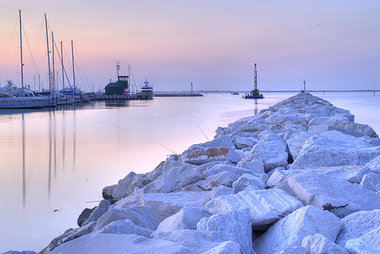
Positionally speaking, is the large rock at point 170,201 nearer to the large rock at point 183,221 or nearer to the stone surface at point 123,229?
the large rock at point 183,221

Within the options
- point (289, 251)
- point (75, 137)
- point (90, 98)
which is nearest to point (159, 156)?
point (75, 137)

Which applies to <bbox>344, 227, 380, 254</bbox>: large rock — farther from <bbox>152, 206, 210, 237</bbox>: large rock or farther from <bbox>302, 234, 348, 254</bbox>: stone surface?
<bbox>152, 206, 210, 237</bbox>: large rock

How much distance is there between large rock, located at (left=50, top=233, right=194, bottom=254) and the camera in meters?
2.15

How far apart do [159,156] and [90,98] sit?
5677cm

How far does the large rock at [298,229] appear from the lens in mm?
2262

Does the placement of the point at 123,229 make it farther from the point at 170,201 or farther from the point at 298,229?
the point at 298,229

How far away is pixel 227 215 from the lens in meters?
2.42

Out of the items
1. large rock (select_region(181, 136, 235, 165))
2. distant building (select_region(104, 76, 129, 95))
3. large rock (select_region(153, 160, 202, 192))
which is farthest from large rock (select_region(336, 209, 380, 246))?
distant building (select_region(104, 76, 129, 95))

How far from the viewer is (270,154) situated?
487 cm

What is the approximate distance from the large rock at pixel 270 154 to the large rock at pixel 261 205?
5.37ft

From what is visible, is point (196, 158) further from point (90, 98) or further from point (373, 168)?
point (90, 98)

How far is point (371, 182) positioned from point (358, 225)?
37.9 inches

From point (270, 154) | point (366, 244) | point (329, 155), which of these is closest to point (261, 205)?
point (366, 244)

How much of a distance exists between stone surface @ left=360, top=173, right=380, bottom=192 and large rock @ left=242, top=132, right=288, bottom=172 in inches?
56.5
